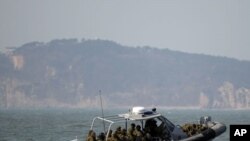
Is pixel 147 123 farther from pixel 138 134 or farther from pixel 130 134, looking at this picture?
pixel 130 134

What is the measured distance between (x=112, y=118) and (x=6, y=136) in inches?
1495

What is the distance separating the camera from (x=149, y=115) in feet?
112

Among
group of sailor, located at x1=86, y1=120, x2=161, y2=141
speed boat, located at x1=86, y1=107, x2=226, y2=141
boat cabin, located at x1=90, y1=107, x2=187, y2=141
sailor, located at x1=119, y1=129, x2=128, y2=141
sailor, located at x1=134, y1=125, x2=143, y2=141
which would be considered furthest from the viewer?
boat cabin, located at x1=90, y1=107, x2=187, y2=141

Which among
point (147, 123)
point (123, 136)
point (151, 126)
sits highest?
point (147, 123)

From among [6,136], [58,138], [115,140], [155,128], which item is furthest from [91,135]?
[6,136]

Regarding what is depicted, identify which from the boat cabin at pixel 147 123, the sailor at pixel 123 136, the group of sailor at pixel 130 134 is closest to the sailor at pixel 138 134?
the group of sailor at pixel 130 134

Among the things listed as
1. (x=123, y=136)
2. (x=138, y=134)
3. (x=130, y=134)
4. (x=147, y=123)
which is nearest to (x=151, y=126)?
(x=147, y=123)

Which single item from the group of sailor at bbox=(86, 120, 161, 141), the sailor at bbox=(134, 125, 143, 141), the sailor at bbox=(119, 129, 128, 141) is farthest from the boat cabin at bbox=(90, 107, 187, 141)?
the sailor at bbox=(119, 129, 128, 141)

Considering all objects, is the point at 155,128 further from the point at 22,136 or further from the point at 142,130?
the point at 22,136

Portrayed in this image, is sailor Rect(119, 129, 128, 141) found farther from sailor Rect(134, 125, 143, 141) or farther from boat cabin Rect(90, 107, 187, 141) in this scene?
sailor Rect(134, 125, 143, 141)

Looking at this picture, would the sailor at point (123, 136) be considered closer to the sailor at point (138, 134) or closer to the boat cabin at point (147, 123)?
the boat cabin at point (147, 123)

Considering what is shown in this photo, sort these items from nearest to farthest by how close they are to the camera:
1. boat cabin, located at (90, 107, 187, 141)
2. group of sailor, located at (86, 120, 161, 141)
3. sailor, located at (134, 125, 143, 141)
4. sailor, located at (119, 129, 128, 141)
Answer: group of sailor, located at (86, 120, 161, 141)
sailor, located at (119, 129, 128, 141)
sailor, located at (134, 125, 143, 141)
boat cabin, located at (90, 107, 187, 141)

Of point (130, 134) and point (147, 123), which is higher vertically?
point (147, 123)

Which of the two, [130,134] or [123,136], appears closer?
[123,136]
